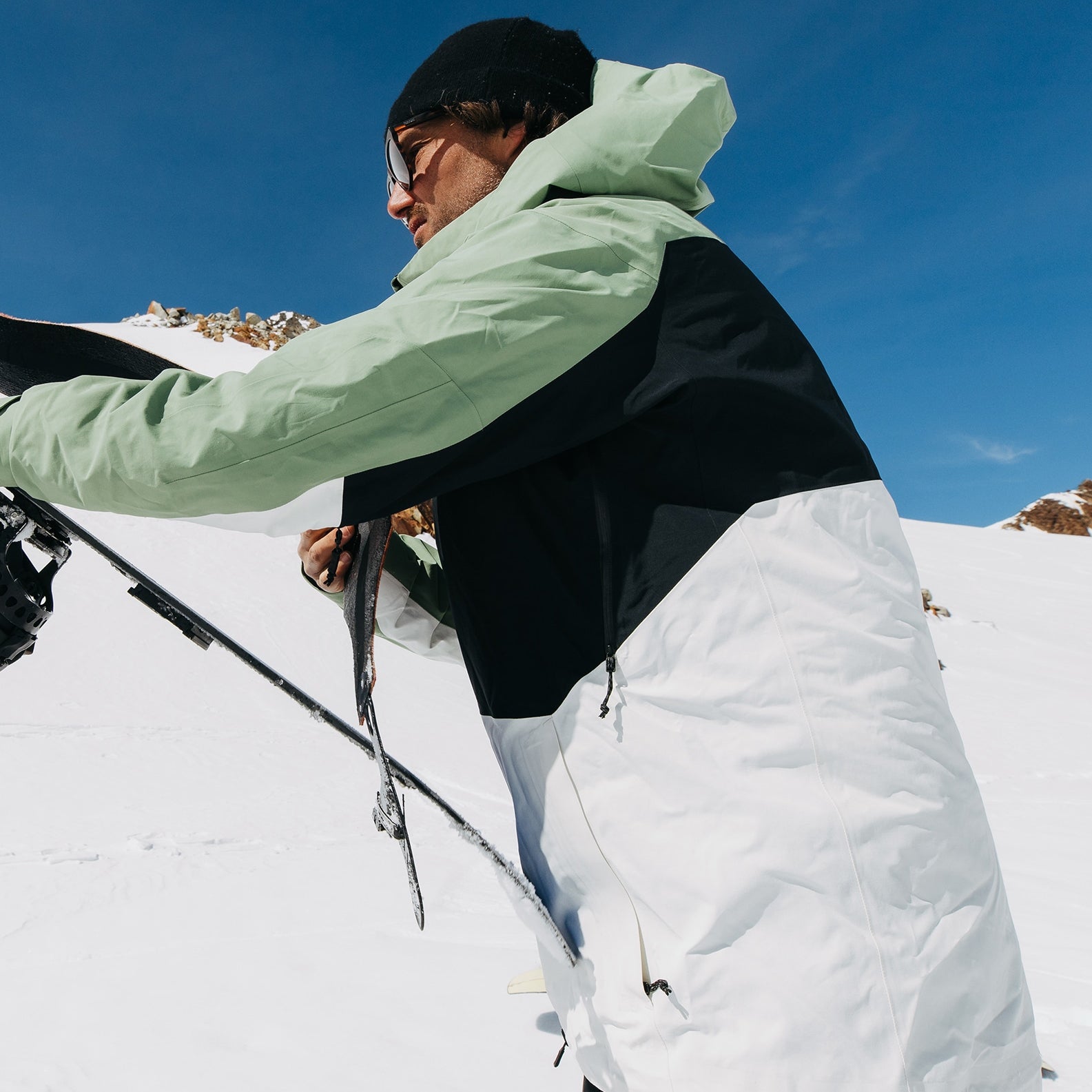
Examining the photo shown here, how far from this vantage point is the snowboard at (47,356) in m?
1.10

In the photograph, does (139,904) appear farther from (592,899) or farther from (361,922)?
(592,899)

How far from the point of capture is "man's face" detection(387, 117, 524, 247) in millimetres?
1386

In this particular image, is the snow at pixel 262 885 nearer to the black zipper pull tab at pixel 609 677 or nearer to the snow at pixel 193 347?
the black zipper pull tab at pixel 609 677

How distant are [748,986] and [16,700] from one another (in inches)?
289

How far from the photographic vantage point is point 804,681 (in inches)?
35.6

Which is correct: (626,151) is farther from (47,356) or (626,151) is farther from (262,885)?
(262,885)

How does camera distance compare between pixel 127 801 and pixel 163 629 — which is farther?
pixel 163 629

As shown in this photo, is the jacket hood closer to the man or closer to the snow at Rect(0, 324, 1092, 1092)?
the man

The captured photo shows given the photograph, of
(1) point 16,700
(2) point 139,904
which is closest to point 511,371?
(2) point 139,904

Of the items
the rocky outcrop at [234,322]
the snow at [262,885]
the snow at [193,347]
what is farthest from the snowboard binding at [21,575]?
the rocky outcrop at [234,322]

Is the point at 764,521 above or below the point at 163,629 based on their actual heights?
below

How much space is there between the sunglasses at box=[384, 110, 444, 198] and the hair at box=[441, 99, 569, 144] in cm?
4

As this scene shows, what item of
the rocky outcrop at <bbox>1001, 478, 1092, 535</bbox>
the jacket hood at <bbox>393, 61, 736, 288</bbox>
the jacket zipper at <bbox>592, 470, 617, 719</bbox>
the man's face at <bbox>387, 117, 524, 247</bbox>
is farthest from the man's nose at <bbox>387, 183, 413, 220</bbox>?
the rocky outcrop at <bbox>1001, 478, 1092, 535</bbox>

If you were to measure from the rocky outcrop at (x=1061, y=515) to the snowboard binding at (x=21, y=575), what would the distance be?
56.5 meters
